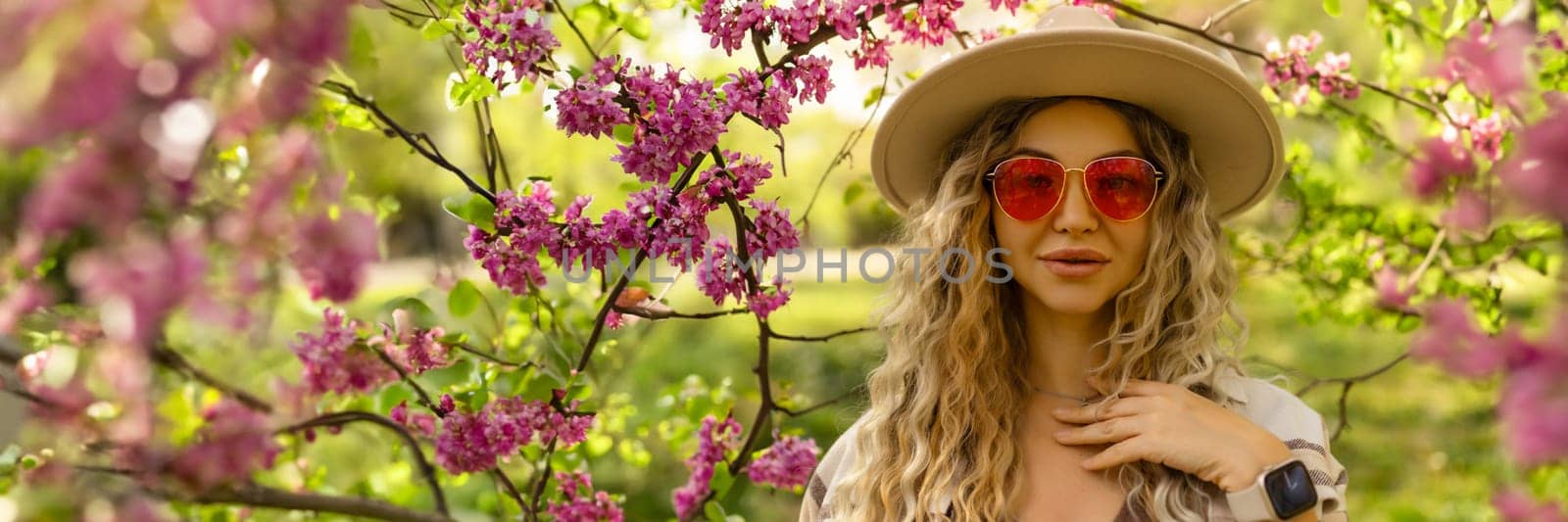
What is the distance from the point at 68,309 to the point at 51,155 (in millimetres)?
923

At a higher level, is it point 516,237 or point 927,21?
point 927,21

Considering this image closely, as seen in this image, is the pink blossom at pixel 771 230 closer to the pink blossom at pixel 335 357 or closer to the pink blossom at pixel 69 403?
the pink blossom at pixel 335 357

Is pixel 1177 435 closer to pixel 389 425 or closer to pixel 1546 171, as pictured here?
pixel 389 425

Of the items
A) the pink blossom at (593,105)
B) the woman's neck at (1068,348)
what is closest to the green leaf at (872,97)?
the woman's neck at (1068,348)

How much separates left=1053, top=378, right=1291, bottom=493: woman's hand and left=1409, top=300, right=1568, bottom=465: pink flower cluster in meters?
1.08

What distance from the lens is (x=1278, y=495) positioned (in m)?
1.70

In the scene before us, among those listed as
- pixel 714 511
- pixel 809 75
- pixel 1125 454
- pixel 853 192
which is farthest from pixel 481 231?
pixel 853 192

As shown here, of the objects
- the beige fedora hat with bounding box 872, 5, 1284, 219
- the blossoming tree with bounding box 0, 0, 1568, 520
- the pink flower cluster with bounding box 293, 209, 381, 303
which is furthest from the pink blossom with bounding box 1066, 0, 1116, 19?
the pink flower cluster with bounding box 293, 209, 381, 303

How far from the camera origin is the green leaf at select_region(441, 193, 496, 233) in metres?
1.80

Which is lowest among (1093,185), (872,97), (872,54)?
(1093,185)

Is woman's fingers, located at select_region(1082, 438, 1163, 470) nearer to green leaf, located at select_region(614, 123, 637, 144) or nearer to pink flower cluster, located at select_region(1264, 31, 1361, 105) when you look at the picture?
green leaf, located at select_region(614, 123, 637, 144)

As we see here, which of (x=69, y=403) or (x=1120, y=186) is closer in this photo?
(x=69, y=403)

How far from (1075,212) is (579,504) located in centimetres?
96

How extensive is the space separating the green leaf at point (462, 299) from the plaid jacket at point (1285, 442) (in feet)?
2.10
